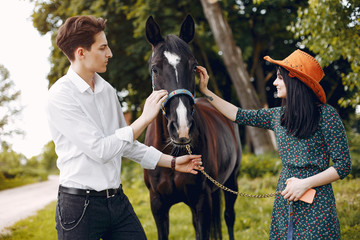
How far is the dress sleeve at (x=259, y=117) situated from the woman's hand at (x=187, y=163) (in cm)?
48

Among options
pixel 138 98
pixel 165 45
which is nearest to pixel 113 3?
pixel 138 98

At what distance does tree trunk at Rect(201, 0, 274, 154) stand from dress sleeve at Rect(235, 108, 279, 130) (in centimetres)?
766

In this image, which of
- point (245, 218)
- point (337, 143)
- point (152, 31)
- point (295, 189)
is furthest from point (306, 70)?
point (245, 218)

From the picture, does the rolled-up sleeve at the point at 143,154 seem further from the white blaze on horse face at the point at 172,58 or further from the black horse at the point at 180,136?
the white blaze on horse face at the point at 172,58

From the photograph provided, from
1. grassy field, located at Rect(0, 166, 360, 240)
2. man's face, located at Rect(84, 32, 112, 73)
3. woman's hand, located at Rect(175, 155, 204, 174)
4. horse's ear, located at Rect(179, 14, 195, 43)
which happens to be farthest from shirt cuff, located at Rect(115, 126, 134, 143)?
grassy field, located at Rect(0, 166, 360, 240)

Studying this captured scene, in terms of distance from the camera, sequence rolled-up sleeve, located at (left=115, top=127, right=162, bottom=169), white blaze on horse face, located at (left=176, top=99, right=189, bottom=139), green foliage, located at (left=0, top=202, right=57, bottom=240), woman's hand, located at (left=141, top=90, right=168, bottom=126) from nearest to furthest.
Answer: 1. woman's hand, located at (left=141, top=90, right=168, bottom=126)
2. white blaze on horse face, located at (left=176, top=99, right=189, bottom=139)
3. rolled-up sleeve, located at (left=115, top=127, right=162, bottom=169)
4. green foliage, located at (left=0, top=202, right=57, bottom=240)

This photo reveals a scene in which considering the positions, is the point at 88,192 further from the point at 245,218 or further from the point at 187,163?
the point at 245,218

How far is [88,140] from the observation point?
1.90 m

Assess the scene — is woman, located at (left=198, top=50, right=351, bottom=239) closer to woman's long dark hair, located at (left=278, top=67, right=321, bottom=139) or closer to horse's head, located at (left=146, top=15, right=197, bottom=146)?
woman's long dark hair, located at (left=278, top=67, right=321, bottom=139)

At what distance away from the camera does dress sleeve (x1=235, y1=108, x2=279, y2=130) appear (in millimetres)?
2607

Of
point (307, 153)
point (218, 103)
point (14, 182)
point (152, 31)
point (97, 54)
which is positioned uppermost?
point (152, 31)

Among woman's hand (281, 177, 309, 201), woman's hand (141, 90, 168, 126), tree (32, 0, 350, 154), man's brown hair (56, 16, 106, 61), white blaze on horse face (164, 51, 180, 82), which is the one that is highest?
tree (32, 0, 350, 154)

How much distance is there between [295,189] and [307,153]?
0.82 feet

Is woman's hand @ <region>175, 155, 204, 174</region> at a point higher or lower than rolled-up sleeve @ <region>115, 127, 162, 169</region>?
lower
